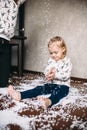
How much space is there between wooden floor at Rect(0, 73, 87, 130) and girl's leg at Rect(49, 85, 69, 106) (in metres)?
0.03

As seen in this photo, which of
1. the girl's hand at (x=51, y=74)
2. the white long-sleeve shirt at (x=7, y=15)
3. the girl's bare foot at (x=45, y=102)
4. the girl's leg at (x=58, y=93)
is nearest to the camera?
the girl's bare foot at (x=45, y=102)

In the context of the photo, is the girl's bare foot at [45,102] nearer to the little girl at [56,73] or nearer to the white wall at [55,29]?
the little girl at [56,73]

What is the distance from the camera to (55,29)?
2992 millimetres

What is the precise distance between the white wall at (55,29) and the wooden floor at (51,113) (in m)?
0.72

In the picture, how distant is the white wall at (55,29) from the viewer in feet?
9.36

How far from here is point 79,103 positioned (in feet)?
6.45

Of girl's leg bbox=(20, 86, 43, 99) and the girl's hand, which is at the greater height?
the girl's hand

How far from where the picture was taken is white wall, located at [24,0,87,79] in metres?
2.85

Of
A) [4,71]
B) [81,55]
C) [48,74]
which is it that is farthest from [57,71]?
[81,55]

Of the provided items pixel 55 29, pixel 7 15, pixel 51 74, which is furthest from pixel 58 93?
pixel 55 29

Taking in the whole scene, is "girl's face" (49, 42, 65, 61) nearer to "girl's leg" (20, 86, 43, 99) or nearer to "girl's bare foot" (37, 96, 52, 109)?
"girl's leg" (20, 86, 43, 99)

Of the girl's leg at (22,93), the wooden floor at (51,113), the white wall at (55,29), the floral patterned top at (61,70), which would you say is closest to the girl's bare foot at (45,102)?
the wooden floor at (51,113)

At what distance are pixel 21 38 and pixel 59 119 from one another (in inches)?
55.3

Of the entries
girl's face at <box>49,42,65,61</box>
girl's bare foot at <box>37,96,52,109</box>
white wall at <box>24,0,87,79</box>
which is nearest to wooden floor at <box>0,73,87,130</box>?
girl's bare foot at <box>37,96,52,109</box>
